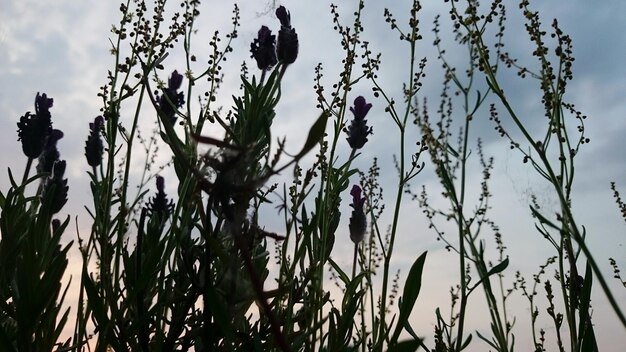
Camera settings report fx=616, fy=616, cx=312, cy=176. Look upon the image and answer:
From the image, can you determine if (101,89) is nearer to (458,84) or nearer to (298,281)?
(298,281)

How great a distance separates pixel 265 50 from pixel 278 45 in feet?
0.47

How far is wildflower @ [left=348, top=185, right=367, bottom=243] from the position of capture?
1.61m

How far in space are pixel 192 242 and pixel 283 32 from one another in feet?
1.48

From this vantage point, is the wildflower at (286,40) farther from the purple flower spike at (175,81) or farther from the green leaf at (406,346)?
the purple flower spike at (175,81)

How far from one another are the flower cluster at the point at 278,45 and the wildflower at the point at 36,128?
0.54 m

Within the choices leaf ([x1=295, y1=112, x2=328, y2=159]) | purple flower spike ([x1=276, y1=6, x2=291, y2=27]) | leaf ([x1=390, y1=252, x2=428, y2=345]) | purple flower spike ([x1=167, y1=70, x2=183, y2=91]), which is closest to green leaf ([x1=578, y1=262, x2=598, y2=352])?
leaf ([x1=390, y1=252, x2=428, y2=345])

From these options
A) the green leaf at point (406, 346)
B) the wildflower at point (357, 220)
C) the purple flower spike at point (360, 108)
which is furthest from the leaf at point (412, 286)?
the purple flower spike at point (360, 108)

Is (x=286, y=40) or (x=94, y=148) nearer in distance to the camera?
(x=286, y=40)

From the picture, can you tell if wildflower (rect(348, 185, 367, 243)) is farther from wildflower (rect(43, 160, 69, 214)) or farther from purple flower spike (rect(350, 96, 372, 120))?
wildflower (rect(43, 160, 69, 214))

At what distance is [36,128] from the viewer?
1334mm

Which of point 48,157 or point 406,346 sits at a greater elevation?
point 48,157

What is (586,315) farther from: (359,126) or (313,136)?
(313,136)

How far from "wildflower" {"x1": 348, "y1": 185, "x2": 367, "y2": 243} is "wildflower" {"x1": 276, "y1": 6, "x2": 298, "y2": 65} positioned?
31.1 inches

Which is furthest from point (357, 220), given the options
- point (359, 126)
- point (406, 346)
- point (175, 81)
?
point (406, 346)
